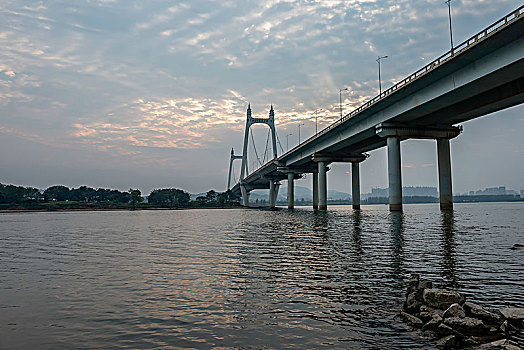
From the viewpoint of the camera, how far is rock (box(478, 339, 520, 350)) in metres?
6.50

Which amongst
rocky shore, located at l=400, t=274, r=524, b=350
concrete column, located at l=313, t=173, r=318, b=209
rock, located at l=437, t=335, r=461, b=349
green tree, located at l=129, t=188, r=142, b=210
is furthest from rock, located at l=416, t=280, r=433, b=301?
green tree, located at l=129, t=188, r=142, b=210

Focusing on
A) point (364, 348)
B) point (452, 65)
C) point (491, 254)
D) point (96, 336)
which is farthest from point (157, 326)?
point (452, 65)

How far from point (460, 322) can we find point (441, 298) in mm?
1066

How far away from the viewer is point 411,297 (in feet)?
30.1

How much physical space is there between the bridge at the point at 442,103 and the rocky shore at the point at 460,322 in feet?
106

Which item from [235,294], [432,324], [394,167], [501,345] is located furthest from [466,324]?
[394,167]

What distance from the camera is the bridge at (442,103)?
3634 centimetres

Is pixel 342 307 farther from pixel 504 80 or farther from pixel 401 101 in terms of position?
pixel 401 101

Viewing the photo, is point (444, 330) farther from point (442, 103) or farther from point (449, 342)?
point (442, 103)

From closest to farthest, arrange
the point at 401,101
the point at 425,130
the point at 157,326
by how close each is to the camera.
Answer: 1. the point at 157,326
2. the point at 401,101
3. the point at 425,130

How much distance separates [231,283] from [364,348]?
626 centimetres

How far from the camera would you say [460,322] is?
7637 millimetres

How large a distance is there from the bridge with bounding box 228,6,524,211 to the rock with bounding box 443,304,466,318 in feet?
108

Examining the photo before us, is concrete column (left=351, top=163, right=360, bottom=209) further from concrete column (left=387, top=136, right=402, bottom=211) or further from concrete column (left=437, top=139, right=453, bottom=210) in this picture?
concrete column (left=387, top=136, right=402, bottom=211)
